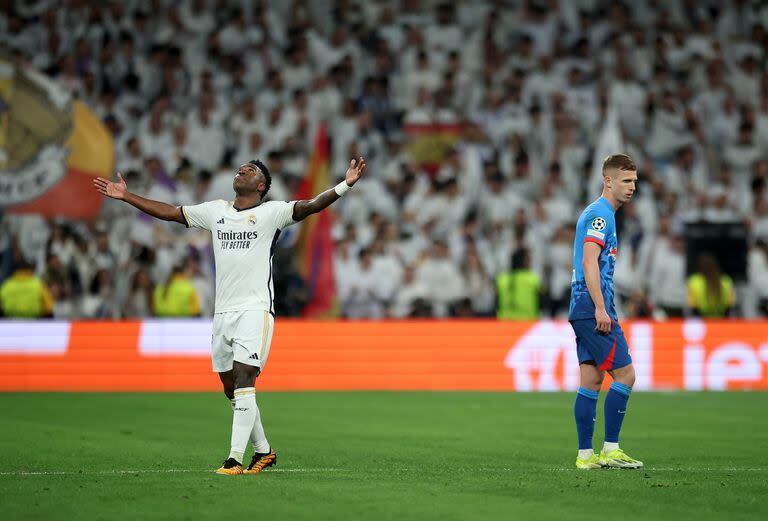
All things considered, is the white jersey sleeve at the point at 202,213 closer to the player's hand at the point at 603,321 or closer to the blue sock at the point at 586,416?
the player's hand at the point at 603,321

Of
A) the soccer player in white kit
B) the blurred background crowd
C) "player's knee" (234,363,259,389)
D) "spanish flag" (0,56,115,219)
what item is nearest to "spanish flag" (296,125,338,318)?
the blurred background crowd

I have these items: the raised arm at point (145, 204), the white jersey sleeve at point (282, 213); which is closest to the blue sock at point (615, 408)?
the white jersey sleeve at point (282, 213)

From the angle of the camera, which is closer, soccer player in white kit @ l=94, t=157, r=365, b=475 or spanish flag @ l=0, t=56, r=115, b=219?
soccer player in white kit @ l=94, t=157, r=365, b=475

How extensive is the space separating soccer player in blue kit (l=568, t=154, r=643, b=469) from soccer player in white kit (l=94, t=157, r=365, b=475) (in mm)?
1994

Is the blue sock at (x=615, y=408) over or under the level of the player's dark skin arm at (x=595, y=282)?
under

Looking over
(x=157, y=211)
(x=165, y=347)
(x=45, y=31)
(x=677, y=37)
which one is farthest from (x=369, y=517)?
(x=677, y=37)

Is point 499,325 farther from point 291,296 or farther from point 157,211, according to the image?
point 157,211

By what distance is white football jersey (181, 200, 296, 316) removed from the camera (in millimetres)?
9805

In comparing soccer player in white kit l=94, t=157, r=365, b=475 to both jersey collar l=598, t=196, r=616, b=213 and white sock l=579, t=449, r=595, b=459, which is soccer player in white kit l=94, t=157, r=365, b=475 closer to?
jersey collar l=598, t=196, r=616, b=213

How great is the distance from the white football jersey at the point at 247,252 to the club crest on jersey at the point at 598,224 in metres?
2.41

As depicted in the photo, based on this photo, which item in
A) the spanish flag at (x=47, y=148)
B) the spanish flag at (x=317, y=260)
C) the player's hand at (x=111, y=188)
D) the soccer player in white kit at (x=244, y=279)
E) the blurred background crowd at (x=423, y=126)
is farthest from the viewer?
the spanish flag at (x=317, y=260)

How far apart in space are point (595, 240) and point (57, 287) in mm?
13912

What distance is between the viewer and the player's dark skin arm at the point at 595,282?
32.6ft

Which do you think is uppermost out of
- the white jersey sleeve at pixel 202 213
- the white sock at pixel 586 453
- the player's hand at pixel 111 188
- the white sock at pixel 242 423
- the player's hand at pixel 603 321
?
the player's hand at pixel 111 188
